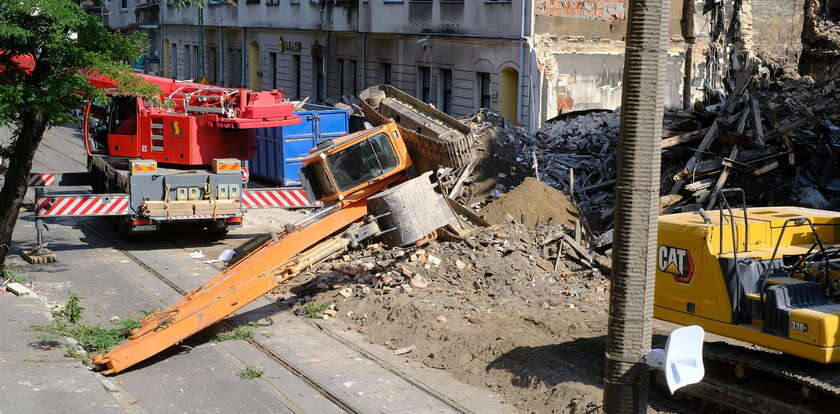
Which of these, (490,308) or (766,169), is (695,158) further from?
(490,308)

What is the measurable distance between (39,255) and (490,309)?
838cm

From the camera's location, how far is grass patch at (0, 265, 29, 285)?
14844 mm

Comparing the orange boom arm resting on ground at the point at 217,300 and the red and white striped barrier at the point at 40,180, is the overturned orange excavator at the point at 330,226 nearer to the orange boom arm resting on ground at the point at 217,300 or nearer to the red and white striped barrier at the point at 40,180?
the orange boom arm resting on ground at the point at 217,300

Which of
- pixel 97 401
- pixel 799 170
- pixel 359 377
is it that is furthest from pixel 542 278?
pixel 97 401

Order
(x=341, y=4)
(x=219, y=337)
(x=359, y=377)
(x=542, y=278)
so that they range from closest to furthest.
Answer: (x=359, y=377)
(x=219, y=337)
(x=542, y=278)
(x=341, y=4)

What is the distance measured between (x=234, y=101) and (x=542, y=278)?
293 inches

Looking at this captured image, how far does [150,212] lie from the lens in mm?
17141

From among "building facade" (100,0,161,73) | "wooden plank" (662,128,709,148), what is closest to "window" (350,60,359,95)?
"building facade" (100,0,161,73)

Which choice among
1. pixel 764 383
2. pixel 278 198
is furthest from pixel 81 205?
pixel 764 383

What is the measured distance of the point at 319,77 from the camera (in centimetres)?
3928

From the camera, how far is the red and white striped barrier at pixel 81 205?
16.7 m

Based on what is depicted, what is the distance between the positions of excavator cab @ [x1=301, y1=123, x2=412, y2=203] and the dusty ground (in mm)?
1318

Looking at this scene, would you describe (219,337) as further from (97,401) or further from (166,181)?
(166,181)

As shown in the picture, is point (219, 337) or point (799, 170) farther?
point (799, 170)
